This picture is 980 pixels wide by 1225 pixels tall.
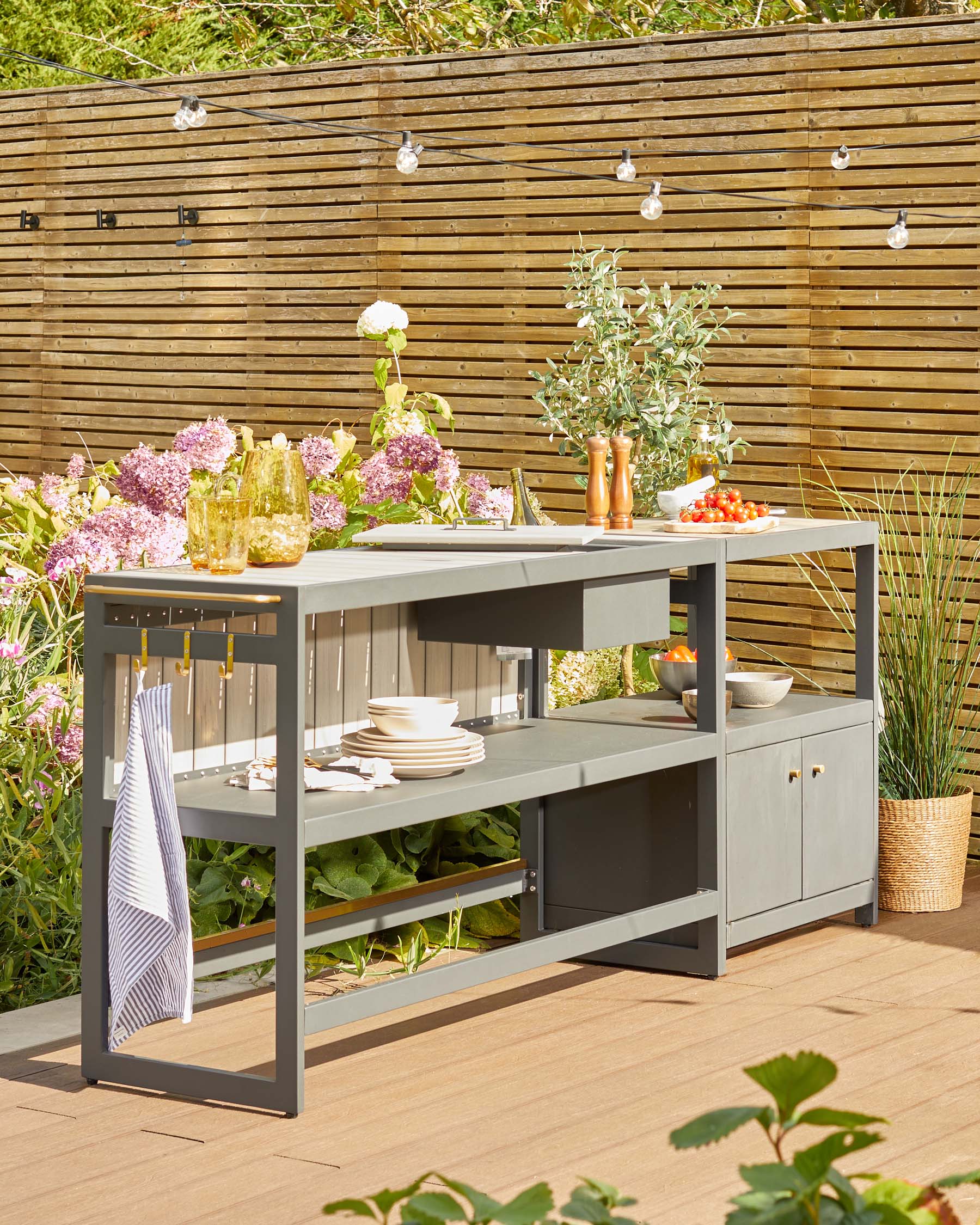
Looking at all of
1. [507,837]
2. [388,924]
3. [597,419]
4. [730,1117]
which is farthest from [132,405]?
[730,1117]

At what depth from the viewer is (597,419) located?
532 centimetres

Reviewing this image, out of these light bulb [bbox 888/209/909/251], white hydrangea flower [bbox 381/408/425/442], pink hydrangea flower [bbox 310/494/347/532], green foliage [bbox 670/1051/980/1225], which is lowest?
green foliage [bbox 670/1051/980/1225]

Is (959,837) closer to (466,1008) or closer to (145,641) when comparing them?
(466,1008)

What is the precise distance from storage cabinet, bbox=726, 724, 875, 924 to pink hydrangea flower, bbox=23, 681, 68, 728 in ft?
5.76

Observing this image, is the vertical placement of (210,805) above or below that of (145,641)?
below

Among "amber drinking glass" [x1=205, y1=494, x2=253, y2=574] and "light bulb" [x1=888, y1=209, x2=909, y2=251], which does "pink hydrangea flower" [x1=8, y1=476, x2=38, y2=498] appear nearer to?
"amber drinking glass" [x1=205, y1=494, x2=253, y2=574]

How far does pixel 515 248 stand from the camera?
6.35 m

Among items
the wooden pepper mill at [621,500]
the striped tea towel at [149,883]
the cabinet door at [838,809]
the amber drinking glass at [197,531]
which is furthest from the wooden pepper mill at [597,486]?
the striped tea towel at [149,883]

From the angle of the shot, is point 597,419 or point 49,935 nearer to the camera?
point 49,935

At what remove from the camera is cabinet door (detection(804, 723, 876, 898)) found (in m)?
4.54

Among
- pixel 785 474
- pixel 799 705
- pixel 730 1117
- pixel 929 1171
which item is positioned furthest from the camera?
pixel 785 474

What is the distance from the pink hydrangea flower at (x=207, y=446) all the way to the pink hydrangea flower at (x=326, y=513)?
307 mm

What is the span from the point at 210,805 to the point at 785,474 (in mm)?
2853

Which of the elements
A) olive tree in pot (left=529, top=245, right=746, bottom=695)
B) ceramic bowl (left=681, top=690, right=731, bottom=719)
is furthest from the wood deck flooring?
olive tree in pot (left=529, top=245, right=746, bottom=695)
